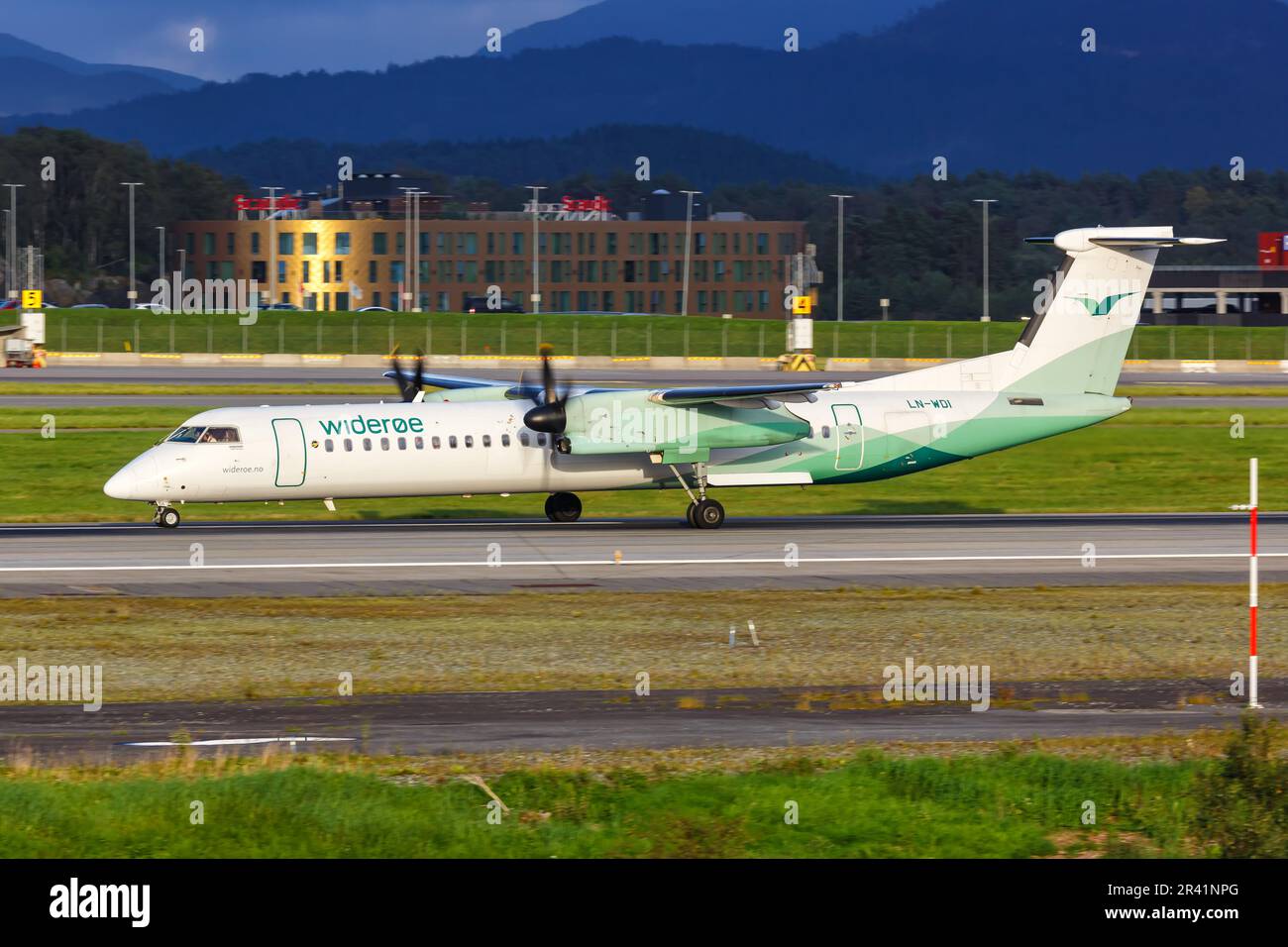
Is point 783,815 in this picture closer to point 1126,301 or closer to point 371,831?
point 371,831

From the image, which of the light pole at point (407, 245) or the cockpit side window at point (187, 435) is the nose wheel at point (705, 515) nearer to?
the cockpit side window at point (187, 435)

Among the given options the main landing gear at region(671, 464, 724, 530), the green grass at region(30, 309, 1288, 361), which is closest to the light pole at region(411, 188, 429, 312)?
the green grass at region(30, 309, 1288, 361)

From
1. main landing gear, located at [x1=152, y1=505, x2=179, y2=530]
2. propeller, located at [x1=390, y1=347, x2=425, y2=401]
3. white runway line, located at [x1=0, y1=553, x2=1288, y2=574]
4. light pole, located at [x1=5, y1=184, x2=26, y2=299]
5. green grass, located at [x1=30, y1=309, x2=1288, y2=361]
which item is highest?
light pole, located at [x1=5, y1=184, x2=26, y2=299]

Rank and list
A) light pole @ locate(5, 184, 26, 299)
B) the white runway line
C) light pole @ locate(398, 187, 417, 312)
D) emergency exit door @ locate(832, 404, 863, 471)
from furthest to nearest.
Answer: light pole @ locate(398, 187, 417, 312), light pole @ locate(5, 184, 26, 299), emergency exit door @ locate(832, 404, 863, 471), the white runway line

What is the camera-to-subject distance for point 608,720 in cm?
1800

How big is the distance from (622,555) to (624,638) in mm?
9158

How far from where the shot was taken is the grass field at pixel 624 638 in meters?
20.6

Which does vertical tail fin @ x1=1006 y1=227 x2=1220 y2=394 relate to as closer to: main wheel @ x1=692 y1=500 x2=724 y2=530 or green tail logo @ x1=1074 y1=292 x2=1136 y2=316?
green tail logo @ x1=1074 y1=292 x2=1136 y2=316

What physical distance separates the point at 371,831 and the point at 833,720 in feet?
21.9

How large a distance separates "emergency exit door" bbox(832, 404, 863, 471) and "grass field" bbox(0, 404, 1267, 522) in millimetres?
4874

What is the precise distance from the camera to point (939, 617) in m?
25.2

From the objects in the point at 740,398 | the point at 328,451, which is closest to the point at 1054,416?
the point at 740,398

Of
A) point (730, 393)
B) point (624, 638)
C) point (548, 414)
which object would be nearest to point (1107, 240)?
point (730, 393)

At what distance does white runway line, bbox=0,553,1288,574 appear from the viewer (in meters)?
30.0
